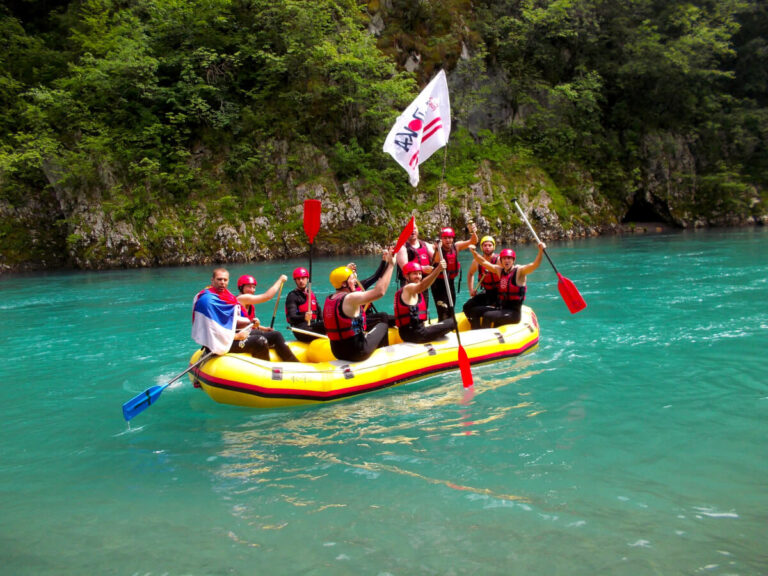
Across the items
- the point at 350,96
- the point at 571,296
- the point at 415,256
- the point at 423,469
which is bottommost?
the point at 423,469

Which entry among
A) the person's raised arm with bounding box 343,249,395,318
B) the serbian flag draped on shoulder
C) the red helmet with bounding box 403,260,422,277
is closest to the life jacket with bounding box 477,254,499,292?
the red helmet with bounding box 403,260,422,277

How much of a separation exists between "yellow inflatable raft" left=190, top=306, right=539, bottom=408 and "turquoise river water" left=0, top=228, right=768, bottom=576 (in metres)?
0.15

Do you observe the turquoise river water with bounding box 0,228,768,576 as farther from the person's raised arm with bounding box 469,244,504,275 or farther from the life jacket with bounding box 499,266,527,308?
the person's raised arm with bounding box 469,244,504,275

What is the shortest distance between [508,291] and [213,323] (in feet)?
13.0

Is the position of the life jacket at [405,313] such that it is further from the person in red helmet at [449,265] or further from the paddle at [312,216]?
the paddle at [312,216]

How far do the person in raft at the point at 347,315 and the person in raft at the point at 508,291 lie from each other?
2.11 metres

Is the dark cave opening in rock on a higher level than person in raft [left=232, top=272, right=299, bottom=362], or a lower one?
higher

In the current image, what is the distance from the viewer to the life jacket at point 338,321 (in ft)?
17.6

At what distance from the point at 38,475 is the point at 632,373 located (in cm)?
566

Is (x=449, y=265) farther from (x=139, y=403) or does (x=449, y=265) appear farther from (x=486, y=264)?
(x=139, y=403)

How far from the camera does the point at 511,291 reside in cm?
732

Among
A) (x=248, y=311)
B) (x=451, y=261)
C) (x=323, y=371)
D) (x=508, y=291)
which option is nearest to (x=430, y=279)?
(x=323, y=371)

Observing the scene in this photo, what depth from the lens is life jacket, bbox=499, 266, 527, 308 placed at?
7.28m

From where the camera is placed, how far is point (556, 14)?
26250 mm
